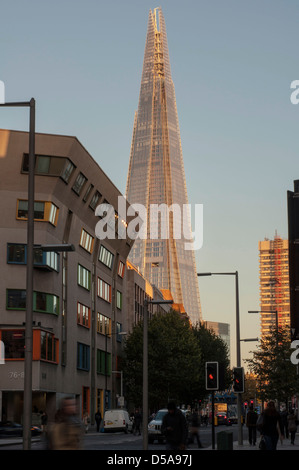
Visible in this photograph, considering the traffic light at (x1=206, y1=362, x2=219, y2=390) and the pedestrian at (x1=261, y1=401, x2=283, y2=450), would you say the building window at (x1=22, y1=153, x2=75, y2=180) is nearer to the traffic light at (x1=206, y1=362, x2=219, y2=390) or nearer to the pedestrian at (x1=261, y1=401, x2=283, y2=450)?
the traffic light at (x1=206, y1=362, x2=219, y2=390)

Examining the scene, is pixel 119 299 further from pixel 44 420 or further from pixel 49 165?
pixel 44 420

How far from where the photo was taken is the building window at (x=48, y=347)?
6706cm

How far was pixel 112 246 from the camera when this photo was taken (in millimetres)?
94125

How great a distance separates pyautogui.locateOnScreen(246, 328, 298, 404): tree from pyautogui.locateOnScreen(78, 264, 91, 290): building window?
812 inches

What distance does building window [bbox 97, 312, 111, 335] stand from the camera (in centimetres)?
8855

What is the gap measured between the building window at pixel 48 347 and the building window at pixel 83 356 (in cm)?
822

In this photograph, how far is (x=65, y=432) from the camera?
47.0ft

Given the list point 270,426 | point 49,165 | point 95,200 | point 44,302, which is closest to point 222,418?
point 95,200

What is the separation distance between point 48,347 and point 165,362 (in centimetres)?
2320

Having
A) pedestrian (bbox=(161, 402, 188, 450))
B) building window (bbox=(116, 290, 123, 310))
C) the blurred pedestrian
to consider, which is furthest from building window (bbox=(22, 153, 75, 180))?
pedestrian (bbox=(161, 402, 188, 450))

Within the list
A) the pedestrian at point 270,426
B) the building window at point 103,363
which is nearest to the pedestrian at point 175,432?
the pedestrian at point 270,426

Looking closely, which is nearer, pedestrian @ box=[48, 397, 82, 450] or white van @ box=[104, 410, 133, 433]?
pedestrian @ box=[48, 397, 82, 450]
